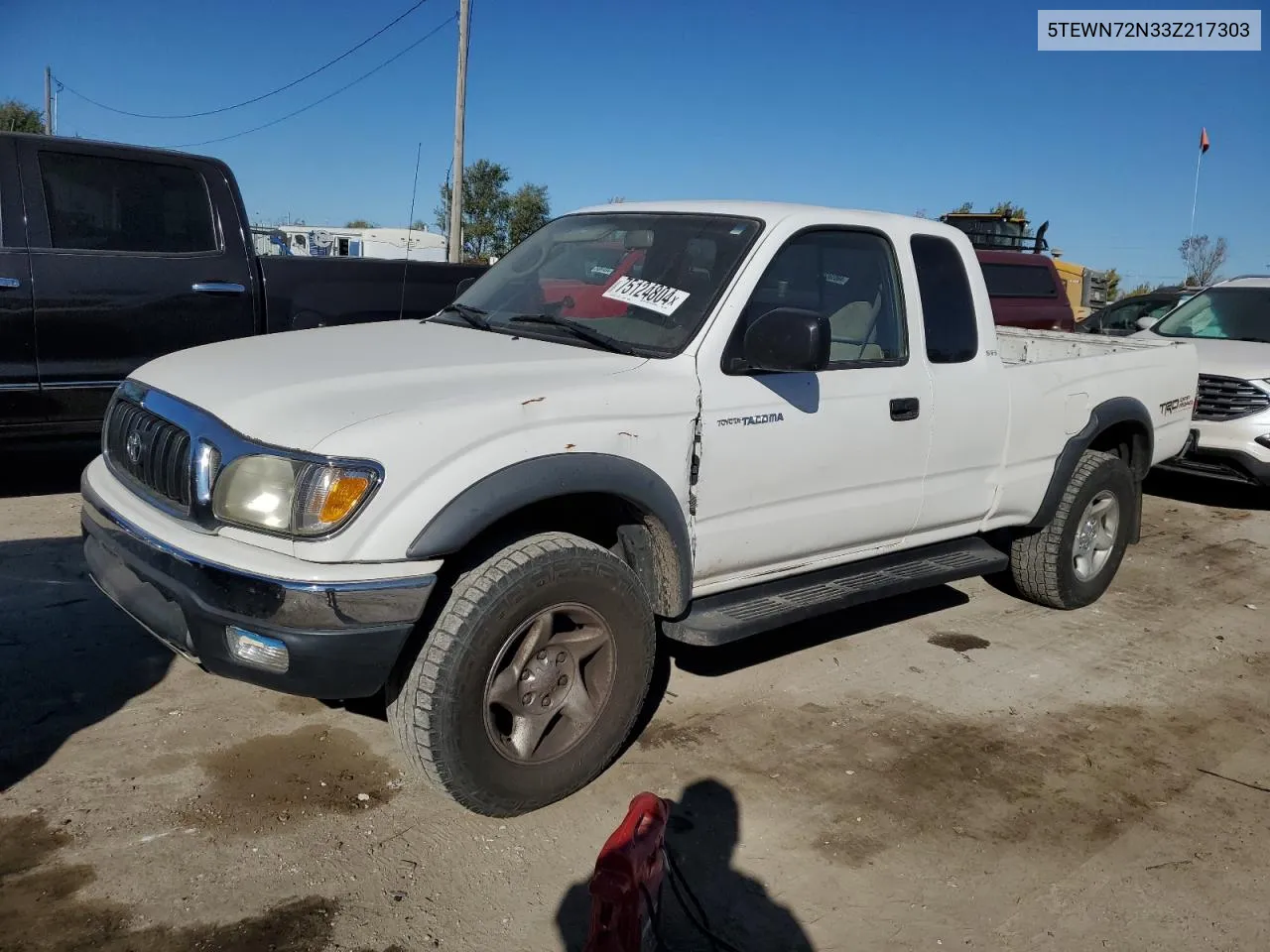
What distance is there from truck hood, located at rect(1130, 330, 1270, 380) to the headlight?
683 cm

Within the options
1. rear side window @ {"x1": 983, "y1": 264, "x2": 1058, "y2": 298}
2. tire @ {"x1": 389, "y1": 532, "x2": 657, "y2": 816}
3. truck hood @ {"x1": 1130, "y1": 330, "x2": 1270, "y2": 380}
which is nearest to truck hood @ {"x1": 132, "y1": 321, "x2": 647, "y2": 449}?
tire @ {"x1": 389, "y1": 532, "x2": 657, "y2": 816}

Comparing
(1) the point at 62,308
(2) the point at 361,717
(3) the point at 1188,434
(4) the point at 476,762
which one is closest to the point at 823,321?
(4) the point at 476,762

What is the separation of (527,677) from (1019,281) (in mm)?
10170

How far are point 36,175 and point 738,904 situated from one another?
17.0 ft

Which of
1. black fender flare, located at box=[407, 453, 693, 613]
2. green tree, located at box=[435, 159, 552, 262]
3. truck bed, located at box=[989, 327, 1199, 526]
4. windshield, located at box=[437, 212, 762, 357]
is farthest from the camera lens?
green tree, located at box=[435, 159, 552, 262]

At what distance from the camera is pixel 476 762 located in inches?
120

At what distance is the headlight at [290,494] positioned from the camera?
277 cm

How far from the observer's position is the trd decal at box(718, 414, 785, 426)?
3.53 m

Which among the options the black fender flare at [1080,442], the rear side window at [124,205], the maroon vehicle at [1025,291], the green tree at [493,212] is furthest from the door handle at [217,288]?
the green tree at [493,212]

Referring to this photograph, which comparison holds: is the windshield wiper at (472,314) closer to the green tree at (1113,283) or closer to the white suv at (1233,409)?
the white suv at (1233,409)

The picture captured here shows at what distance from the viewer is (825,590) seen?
402 cm

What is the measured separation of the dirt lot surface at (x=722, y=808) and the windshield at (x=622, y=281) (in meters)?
1.48

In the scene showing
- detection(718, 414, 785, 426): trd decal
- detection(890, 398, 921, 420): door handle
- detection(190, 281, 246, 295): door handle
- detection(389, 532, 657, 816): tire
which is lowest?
detection(389, 532, 657, 816): tire

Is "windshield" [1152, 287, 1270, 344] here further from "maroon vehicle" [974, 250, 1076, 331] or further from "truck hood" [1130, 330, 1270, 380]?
"maroon vehicle" [974, 250, 1076, 331]
